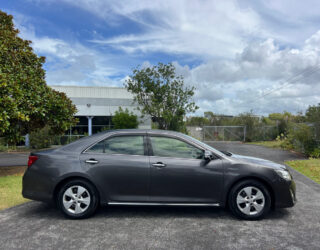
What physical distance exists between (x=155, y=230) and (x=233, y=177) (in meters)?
1.59

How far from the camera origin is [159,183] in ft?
15.2

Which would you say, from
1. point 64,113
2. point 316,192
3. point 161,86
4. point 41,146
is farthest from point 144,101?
point 316,192

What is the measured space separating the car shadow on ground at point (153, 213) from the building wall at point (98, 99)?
21743mm

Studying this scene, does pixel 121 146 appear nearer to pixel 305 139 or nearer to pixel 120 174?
pixel 120 174

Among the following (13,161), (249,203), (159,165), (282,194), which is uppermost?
(159,165)

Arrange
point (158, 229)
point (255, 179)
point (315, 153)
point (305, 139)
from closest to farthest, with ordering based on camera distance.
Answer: point (158, 229)
point (255, 179)
point (315, 153)
point (305, 139)

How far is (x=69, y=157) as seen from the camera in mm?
4758


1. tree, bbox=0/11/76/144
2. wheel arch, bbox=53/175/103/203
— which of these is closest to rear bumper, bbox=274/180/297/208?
wheel arch, bbox=53/175/103/203

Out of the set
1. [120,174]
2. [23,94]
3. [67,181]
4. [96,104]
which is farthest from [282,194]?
[96,104]

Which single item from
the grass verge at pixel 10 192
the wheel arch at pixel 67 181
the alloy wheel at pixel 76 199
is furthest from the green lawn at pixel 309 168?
the grass verge at pixel 10 192

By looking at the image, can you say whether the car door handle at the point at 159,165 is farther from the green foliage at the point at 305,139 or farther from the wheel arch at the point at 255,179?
the green foliage at the point at 305,139

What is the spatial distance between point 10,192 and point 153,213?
13.4 feet

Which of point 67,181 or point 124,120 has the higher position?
point 124,120

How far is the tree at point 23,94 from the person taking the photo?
8.25 metres
